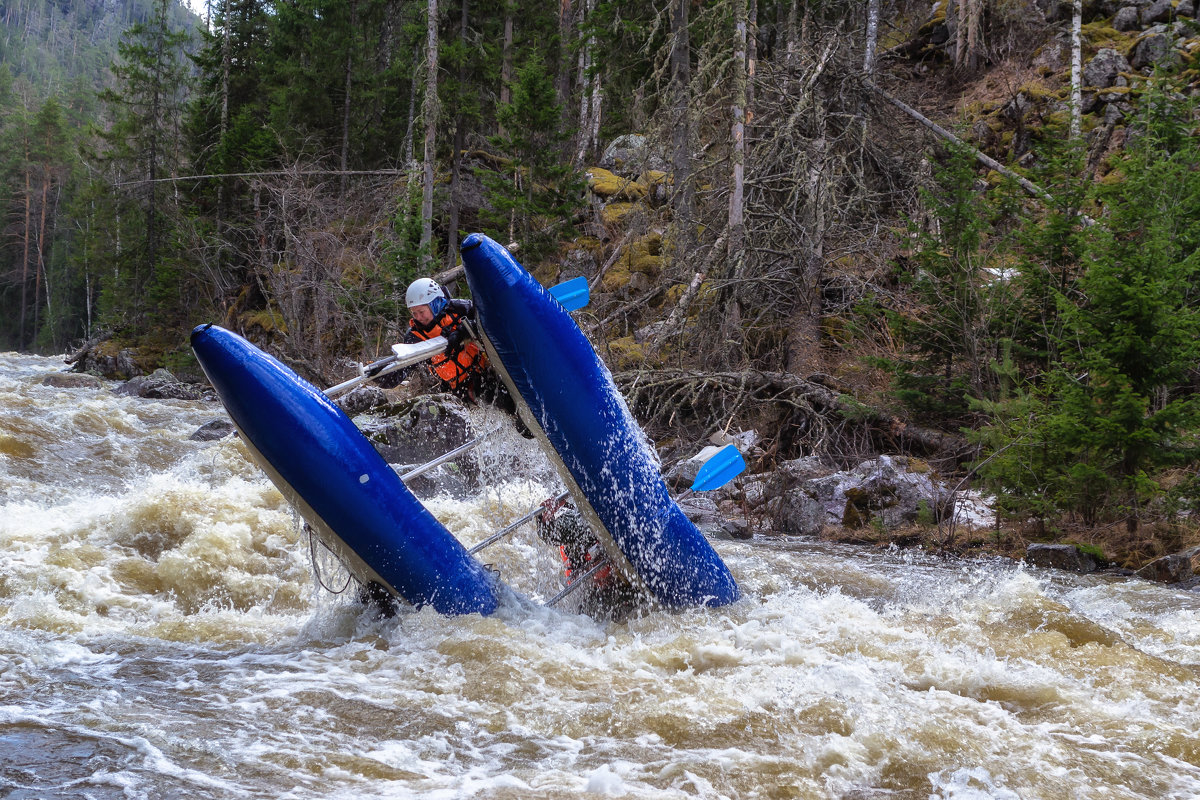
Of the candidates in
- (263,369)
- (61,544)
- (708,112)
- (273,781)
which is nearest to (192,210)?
(708,112)

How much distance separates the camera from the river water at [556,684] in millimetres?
2713

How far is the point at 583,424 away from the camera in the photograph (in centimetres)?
416

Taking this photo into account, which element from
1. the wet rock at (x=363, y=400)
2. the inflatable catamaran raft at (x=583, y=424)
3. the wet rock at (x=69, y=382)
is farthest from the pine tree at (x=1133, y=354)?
the wet rock at (x=69, y=382)

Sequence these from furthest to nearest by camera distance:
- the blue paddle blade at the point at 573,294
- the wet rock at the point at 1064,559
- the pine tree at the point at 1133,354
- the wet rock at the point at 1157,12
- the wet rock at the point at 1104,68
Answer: the wet rock at the point at 1157,12, the wet rock at the point at 1104,68, the wet rock at the point at 1064,559, the pine tree at the point at 1133,354, the blue paddle blade at the point at 573,294

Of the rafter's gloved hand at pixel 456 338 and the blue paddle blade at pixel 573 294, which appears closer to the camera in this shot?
the rafter's gloved hand at pixel 456 338

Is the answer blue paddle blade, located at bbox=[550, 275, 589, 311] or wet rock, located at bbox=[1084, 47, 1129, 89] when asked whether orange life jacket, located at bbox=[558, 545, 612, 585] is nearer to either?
blue paddle blade, located at bbox=[550, 275, 589, 311]

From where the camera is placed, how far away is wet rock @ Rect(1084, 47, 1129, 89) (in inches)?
501

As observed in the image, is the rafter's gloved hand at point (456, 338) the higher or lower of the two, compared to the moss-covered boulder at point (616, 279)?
lower

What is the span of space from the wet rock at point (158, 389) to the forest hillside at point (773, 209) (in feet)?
6.11

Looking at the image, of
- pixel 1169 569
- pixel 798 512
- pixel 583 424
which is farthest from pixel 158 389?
pixel 1169 569

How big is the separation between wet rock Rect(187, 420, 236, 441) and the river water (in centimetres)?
467

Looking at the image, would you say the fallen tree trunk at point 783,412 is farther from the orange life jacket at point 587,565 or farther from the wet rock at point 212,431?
the wet rock at point 212,431

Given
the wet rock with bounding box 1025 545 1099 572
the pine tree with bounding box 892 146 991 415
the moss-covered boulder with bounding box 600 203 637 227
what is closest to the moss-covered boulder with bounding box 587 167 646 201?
the moss-covered boulder with bounding box 600 203 637 227

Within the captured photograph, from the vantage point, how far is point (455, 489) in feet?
28.8
